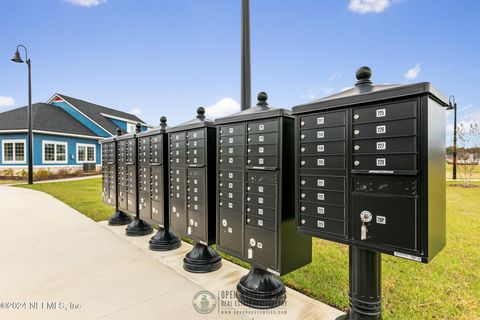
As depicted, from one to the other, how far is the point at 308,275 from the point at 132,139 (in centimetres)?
342

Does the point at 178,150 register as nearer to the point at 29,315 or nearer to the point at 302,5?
the point at 29,315

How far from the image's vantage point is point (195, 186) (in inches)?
125

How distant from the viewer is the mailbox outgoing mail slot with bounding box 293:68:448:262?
152 centimetres

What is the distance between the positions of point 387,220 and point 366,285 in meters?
0.57

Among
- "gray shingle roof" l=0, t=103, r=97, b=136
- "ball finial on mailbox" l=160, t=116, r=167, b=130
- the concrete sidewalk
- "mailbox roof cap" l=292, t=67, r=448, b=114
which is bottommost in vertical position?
the concrete sidewalk

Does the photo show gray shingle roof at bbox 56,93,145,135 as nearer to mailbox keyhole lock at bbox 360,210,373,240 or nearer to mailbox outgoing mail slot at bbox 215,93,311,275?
mailbox outgoing mail slot at bbox 215,93,311,275

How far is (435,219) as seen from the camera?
1651 mm

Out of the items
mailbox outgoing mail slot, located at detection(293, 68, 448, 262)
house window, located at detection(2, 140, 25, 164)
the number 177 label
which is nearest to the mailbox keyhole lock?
mailbox outgoing mail slot, located at detection(293, 68, 448, 262)

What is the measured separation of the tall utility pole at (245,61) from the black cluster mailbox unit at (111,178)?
3186mm

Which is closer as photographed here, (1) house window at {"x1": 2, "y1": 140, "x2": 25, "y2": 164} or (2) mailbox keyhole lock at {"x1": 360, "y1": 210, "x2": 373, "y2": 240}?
(2) mailbox keyhole lock at {"x1": 360, "y1": 210, "x2": 373, "y2": 240}

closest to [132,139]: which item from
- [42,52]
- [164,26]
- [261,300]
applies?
[261,300]

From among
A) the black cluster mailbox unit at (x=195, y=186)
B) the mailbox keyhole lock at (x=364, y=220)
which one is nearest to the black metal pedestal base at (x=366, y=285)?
the mailbox keyhole lock at (x=364, y=220)

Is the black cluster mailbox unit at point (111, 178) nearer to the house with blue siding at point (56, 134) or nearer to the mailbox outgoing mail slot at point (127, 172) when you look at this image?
the mailbox outgoing mail slot at point (127, 172)

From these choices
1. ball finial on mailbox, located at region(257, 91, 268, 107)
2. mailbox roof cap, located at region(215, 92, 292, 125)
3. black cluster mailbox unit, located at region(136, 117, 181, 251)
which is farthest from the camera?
black cluster mailbox unit, located at region(136, 117, 181, 251)
